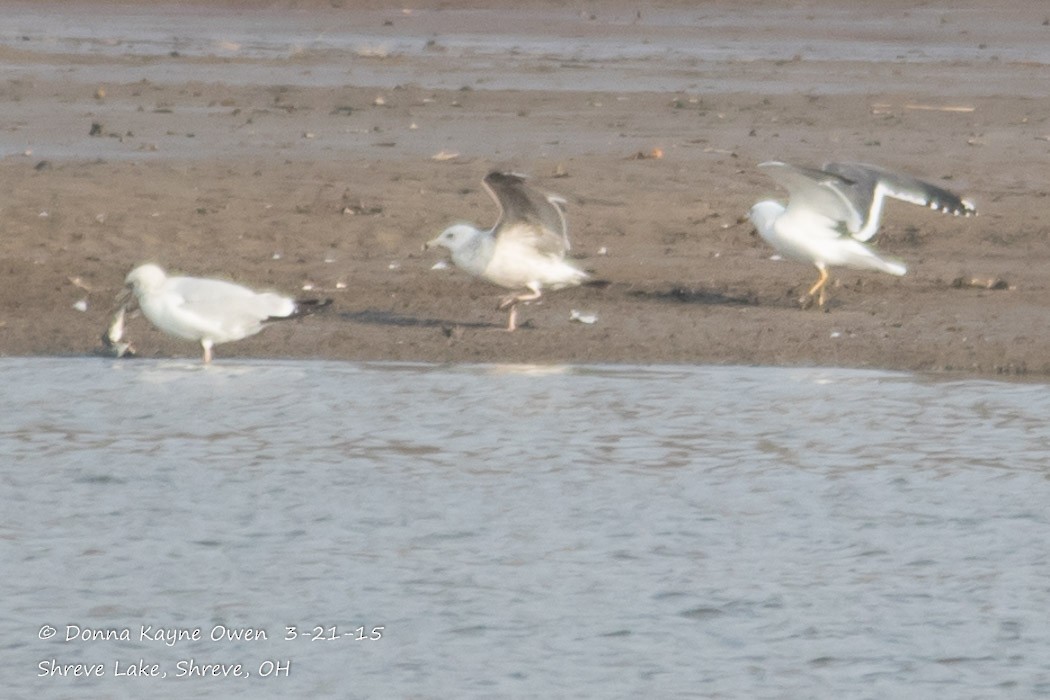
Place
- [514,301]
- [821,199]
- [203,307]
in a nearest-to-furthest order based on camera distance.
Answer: [203,307] → [514,301] → [821,199]

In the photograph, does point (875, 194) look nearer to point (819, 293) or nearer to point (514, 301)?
point (819, 293)

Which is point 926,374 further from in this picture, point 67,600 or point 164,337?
point 67,600

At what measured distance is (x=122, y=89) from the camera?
15.7 meters

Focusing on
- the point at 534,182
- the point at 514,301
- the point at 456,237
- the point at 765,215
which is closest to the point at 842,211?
the point at 765,215

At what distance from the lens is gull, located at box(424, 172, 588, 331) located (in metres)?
9.36

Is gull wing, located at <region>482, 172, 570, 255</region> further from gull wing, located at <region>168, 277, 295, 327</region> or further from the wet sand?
gull wing, located at <region>168, 277, 295, 327</region>

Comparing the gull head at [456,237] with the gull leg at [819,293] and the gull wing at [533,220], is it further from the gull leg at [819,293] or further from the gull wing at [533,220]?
the gull leg at [819,293]

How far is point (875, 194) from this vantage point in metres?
9.70

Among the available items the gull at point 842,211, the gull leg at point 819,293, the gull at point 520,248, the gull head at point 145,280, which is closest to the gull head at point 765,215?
the gull at point 842,211

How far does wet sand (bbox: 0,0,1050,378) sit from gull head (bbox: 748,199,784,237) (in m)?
0.33

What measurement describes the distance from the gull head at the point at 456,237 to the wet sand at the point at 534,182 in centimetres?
34


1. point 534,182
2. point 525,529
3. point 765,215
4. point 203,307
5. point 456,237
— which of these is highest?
point 534,182

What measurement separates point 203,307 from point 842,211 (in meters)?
2.90

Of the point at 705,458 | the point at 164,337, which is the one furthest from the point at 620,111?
the point at 705,458
